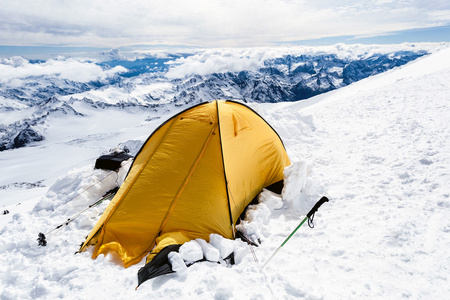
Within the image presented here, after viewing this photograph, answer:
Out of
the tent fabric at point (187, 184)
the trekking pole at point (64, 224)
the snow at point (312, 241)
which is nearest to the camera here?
the snow at point (312, 241)

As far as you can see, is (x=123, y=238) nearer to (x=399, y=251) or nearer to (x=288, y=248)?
(x=288, y=248)

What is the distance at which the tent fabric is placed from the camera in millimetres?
5445

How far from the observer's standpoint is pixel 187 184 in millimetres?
5852

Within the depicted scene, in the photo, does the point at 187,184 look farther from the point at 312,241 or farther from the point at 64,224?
the point at 64,224

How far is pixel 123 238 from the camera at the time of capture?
5.50 m

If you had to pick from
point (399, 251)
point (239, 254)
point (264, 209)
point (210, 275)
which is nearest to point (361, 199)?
point (399, 251)

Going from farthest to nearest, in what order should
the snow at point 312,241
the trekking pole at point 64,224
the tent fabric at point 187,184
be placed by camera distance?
the trekking pole at point 64,224
the tent fabric at point 187,184
the snow at point 312,241

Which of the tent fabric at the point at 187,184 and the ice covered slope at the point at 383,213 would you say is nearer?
the ice covered slope at the point at 383,213

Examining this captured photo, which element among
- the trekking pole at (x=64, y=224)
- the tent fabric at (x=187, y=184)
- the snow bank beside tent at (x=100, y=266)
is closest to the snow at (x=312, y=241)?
the snow bank beside tent at (x=100, y=266)

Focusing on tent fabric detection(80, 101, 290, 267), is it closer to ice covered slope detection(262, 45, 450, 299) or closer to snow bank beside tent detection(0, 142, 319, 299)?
snow bank beside tent detection(0, 142, 319, 299)

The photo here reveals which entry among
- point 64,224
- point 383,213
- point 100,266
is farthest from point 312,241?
point 64,224

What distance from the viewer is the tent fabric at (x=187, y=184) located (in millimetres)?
5445

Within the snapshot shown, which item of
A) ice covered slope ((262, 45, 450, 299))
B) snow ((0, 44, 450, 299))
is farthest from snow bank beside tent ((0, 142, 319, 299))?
ice covered slope ((262, 45, 450, 299))

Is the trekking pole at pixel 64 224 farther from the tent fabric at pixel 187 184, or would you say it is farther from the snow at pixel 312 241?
the tent fabric at pixel 187 184
